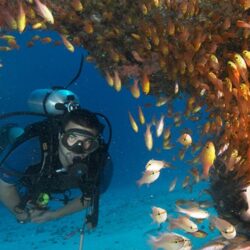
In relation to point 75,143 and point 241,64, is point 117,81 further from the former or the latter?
point 241,64

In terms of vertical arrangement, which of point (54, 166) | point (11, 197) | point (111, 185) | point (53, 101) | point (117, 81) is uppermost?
point (117, 81)

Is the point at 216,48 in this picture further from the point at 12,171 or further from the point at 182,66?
the point at 12,171

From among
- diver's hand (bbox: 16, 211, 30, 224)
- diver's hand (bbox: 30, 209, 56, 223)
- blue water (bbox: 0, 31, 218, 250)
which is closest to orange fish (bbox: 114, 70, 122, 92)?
blue water (bbox: 0, 31, 218, 250)

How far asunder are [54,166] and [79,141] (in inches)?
27.2

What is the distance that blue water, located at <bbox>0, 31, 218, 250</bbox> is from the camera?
1213cm

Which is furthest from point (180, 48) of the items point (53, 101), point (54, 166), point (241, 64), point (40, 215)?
point (40, 215)

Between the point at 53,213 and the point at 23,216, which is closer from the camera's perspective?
the point at 23,216

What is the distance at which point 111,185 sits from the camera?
1200 inches

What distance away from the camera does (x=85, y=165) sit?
20.3 feet

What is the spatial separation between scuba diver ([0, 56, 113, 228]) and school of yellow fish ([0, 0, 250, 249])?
3.56 ft

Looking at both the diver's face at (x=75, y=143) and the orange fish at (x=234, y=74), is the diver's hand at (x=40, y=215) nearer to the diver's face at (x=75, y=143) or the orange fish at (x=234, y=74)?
the diver's face at (x=75, y=143)

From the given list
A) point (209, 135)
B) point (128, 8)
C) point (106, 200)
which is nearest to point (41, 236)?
point (106, 200)

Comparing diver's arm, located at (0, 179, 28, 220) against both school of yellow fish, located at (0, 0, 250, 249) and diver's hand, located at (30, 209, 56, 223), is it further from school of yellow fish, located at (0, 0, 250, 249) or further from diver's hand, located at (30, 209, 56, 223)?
school of yellow fish, located at (0, 0, 250, 249)

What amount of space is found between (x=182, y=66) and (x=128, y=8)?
1282mm
